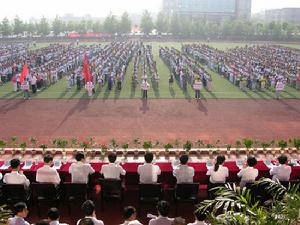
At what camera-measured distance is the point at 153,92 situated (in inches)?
1027

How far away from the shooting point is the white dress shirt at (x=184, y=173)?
8953 millimetres

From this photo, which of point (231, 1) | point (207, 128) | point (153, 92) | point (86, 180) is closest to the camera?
point (86, 180)

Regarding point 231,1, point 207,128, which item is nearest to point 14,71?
point 207,128

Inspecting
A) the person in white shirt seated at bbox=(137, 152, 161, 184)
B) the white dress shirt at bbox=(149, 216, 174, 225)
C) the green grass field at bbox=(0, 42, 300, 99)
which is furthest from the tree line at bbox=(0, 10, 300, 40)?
the white dress shirt at bbox=(149, 216, 174, 225)

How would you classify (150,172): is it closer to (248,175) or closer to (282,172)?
(248,175)

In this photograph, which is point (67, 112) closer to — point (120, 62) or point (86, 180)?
point (86, 180)

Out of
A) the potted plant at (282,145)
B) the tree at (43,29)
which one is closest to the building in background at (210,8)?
the tree at (43,29)

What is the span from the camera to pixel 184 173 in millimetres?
8961

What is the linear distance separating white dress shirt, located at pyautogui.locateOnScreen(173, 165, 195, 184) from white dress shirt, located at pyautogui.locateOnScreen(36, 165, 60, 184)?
290 cm

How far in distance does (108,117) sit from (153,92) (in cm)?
733

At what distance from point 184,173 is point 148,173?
2.89ft

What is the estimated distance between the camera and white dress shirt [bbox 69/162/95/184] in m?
8.92

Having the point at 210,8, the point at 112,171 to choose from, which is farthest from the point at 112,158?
the point at 210,8

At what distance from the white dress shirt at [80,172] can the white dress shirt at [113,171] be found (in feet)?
1.41
